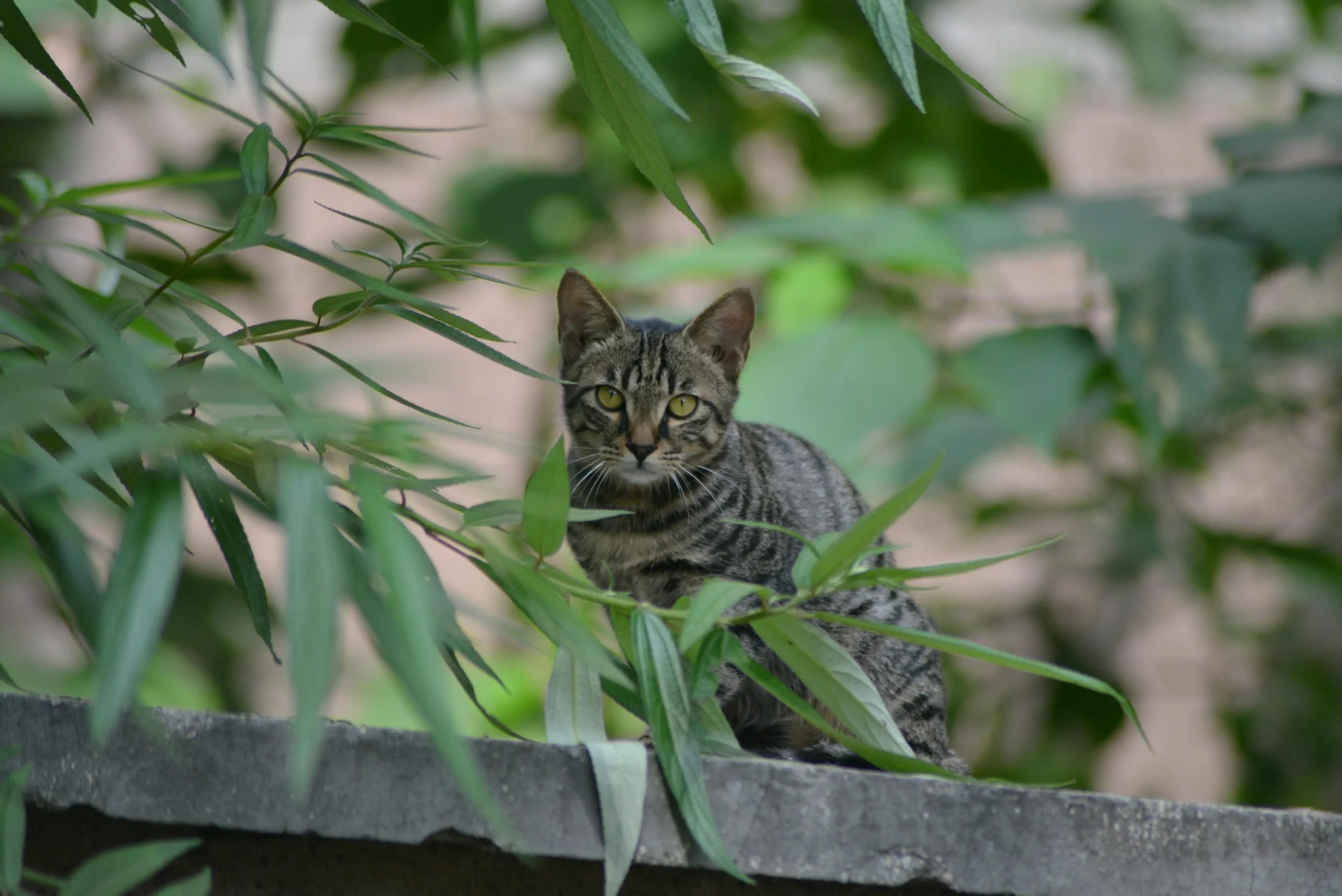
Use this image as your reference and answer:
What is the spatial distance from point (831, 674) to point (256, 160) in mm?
593

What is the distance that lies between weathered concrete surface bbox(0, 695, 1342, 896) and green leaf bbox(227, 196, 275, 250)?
0.35m

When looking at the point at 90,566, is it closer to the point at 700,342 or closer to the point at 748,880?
the point at 748,880

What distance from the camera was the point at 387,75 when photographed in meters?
2.89

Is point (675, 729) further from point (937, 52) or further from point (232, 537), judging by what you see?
point (937, 52)

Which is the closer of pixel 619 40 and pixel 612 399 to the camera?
pixel 619 40

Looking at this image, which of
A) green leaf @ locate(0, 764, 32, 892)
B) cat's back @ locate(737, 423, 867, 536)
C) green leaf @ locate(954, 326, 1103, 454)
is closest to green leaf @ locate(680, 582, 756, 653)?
green leaf @ locate(0, 764, 32, 892)

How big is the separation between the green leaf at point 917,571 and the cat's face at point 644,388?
2.07 ft

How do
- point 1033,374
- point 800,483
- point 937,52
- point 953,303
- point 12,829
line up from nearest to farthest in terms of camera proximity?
1. point 12,829
2. point 937,52
3. point 800,483
4. point 1033,374
5. point 953,303

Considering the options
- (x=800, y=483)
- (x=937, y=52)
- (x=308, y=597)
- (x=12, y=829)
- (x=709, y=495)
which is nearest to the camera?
(x=308, y=597)

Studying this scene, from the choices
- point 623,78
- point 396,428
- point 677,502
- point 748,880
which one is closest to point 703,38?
point 623,78

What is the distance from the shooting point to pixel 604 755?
97 cm

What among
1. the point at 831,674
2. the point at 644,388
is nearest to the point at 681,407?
the point at 644,388

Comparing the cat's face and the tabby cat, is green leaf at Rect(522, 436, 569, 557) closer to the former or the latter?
the tabby cat

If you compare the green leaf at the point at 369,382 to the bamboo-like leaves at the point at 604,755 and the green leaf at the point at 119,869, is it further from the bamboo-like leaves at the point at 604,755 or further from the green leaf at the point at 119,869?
the green leaf at the point at 119,869
